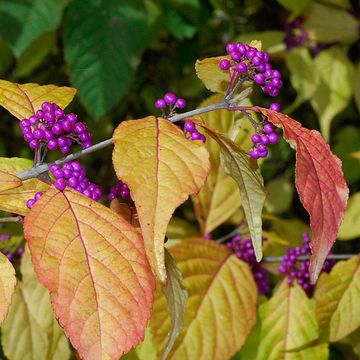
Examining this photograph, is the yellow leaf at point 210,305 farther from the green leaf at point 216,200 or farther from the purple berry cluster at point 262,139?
the purple berry cluster at point 262,139

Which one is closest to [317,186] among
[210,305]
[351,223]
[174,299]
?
[174,299]

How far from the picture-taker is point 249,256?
1802 mm

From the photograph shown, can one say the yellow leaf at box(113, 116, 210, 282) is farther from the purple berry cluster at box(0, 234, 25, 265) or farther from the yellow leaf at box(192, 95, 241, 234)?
the yellow leaf at box(192, 95, 241, 234)

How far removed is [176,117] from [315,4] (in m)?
1.79

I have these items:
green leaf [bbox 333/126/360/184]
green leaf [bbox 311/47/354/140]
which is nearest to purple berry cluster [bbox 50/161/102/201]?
green leaf [bbox 311/47/354/140]

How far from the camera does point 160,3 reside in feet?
8.04

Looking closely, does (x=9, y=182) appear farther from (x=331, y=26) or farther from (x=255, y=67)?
(x=331, y=26)

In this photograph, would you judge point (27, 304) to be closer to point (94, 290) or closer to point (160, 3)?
point (94, 290)

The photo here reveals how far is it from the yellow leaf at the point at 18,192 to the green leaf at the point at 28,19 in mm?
872

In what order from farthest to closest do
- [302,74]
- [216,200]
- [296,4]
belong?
[302,74]
[296,4]
[216,200]

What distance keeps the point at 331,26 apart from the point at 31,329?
1.57 metres

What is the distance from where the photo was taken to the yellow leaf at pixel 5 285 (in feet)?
3.12

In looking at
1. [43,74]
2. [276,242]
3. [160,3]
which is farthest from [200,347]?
[43,74]

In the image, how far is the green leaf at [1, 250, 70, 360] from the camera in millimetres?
1580
